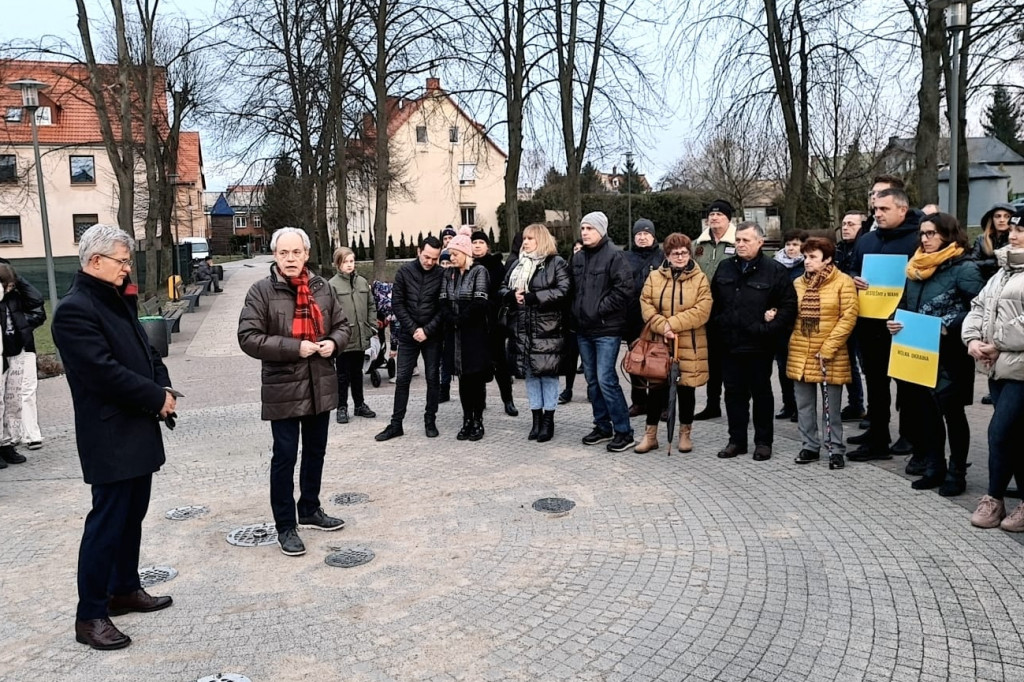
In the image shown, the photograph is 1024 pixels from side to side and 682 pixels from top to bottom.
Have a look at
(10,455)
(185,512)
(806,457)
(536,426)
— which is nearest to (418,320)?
(536,426)

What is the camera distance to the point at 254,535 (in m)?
5.55

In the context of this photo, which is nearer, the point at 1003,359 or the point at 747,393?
the point at 1003,359

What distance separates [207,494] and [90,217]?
148 ft

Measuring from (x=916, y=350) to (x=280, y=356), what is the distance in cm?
440

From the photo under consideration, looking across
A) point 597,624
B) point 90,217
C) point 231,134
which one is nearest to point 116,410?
point 597,624

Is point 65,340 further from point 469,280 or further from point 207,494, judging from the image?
point 469,280

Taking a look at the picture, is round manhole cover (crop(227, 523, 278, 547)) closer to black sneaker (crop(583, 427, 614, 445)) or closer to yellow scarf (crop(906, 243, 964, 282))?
black sneaker (crop(583, 427, 614, 445))

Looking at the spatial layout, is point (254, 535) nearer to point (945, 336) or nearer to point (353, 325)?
point (353, 325)

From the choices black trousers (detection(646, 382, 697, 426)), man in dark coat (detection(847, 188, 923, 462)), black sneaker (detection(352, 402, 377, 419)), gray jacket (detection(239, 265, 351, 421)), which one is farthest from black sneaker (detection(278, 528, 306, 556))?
man in dark coat (detection(847, 188, 923, 462))

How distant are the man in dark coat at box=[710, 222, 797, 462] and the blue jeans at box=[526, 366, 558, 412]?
1578 millimetres

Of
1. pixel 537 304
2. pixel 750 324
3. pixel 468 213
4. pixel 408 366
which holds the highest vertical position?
pixel 468 213

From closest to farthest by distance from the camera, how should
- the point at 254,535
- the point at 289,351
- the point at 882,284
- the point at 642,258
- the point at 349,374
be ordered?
the point at 289,351 < the point at 254,535 < the point at 882,284 < the point at 642,258 < the point at 349,374

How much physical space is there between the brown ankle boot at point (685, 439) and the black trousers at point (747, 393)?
36cm

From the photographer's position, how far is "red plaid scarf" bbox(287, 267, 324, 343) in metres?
5.13
